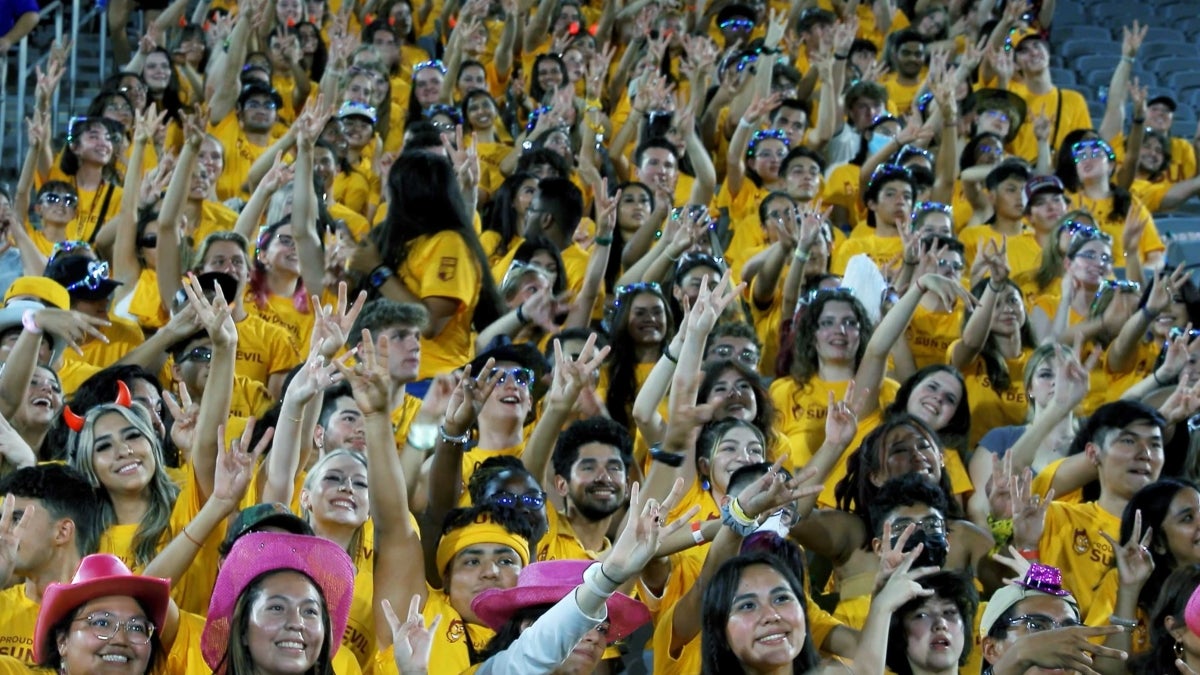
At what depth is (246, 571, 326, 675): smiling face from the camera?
13.9 feet

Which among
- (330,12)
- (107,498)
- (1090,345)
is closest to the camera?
(107,498)

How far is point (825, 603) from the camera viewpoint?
5.71 meters

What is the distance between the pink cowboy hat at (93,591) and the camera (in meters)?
4.31

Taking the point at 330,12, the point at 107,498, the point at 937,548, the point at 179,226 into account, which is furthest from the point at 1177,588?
the point at 330,12

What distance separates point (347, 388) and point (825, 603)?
1652mm

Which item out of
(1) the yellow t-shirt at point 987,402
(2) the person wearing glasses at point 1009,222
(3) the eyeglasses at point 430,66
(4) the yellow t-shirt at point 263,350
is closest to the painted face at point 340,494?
(4) the yellow t-shirt at point 263,350

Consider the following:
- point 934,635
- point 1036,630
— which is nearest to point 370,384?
point 934,635

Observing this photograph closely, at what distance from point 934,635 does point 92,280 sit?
3.55m

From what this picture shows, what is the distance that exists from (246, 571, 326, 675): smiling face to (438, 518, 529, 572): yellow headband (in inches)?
33.7

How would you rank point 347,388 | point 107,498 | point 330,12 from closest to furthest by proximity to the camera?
point 107,498, point 347,388, point 330,12

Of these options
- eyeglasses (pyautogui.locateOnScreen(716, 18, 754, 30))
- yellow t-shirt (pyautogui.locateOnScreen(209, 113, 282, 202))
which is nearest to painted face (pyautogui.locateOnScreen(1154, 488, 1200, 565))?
yellow t-shirt (pyautogui.locateOnScreen(209, 113, 282, 202))

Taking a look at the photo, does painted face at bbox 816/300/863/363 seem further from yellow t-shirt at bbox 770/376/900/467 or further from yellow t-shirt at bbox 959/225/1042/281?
yellow t-shirt at bbox 959/225/1042/281

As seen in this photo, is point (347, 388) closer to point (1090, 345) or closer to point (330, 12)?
point (1090, 345)

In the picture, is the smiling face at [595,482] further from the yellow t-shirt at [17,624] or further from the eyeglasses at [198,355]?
the yellow t-shirt at [17,624]
